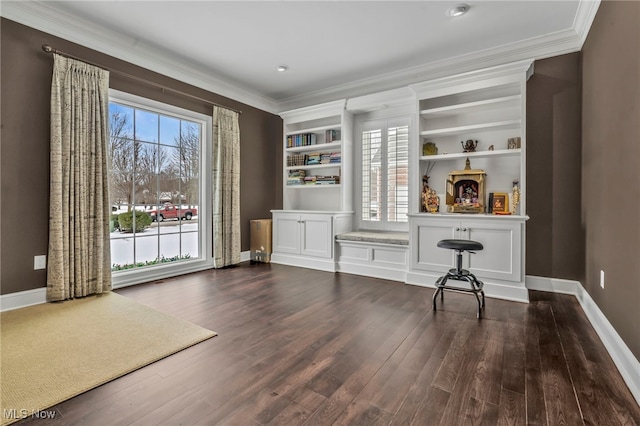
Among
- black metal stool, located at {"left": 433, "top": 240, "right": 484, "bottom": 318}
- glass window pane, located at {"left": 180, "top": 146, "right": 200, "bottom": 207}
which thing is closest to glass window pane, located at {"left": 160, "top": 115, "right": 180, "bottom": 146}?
glass window pane, located at {"left": 180, "top": 146, "right": 200, "bottom": 207}

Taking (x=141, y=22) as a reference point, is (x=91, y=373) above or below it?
below

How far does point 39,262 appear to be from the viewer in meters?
3.03

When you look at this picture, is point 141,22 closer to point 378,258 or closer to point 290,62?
point 290,62

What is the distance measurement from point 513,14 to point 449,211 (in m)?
2.09

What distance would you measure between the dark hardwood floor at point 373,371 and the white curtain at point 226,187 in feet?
5.34

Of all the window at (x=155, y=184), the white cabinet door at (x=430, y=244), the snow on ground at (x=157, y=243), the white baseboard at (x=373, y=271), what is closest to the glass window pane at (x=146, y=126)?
the window at (x=155, y=184)

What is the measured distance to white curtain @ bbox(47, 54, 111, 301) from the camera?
9.94ft

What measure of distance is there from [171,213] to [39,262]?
1.49 m

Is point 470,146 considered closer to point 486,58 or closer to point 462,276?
point 486,58

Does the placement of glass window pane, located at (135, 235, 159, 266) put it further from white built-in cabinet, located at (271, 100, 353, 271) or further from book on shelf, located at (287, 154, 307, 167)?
book on shelf, located at (287, 154, 307, 167)

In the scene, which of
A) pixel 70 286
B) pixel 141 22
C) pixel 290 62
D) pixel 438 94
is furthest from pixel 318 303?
pixel 141 22

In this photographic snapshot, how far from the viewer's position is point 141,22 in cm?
324

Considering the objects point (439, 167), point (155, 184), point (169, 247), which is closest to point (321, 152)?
point (439, 167)

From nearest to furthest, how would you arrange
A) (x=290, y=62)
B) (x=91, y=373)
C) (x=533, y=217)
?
(x=91, y=373), (x=533, y=217), (x=290, y=62)
